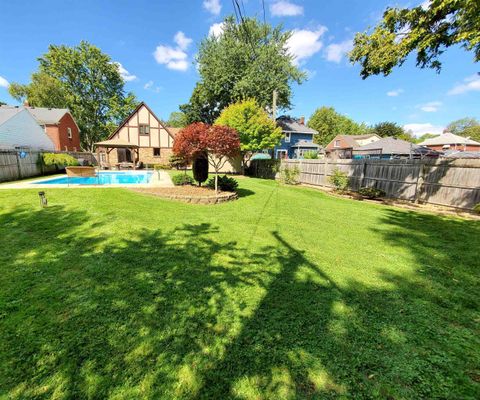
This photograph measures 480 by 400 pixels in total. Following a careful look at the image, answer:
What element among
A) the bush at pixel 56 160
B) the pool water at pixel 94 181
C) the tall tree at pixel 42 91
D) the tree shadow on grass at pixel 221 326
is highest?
the tall tree at pixel 42 91

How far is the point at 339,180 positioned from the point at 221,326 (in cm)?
1225

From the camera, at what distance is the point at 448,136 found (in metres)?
38.5

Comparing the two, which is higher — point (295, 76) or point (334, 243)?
point (295, 76)

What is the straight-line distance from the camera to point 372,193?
11.5 meters

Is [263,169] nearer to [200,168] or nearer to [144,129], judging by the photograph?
[200,168]

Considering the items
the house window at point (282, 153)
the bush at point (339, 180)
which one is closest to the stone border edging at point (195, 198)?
the bush at point (339, 180)

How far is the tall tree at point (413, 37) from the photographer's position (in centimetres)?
757

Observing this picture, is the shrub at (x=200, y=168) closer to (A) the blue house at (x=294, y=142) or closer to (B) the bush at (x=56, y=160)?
(B) the bush at (x=56, y=160)

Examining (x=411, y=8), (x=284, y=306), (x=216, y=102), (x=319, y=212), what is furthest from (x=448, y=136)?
(x=284, y=306)

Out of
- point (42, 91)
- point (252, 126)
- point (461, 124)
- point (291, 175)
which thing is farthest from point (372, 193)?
point (461, 124)

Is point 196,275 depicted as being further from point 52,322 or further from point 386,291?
point 386,291

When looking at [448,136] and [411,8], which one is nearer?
[411,8]

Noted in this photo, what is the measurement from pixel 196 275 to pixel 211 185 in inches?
303

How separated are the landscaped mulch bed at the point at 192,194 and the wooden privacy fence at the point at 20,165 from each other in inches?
348
